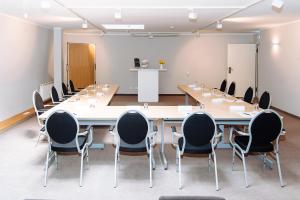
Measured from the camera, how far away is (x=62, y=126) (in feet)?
13.9

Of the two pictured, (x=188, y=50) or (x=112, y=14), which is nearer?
(x=112, y=14)

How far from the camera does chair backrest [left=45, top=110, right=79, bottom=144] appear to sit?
4199mm

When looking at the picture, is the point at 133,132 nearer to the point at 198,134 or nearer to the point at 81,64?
the point at 198,134

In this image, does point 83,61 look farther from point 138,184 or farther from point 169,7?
point 138,184

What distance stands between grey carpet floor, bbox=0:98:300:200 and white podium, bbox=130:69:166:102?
5472 mm

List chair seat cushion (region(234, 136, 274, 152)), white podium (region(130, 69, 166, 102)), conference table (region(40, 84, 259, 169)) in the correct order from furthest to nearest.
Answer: white podium (region(130, 69, 166, 102)) → conference table (region(40, 84, 259, 169)) → chair seat cushion (region(234, 136, 274, 152))

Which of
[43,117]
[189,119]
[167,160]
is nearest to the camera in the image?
[189,119]

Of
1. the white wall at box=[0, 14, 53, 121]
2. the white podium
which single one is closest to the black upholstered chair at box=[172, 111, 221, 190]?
the white wall at box=[0, 14, 53, 121]

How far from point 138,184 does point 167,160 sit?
1058 mm

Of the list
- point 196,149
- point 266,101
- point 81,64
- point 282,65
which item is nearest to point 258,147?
point 196,149

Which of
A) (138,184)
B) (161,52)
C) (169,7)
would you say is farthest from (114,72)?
(138,184)

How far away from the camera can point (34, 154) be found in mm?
5562

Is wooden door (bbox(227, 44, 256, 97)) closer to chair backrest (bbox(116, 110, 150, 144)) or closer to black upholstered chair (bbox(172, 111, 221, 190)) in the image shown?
black upholstered chair (bbox(172, 111, 221, 190))

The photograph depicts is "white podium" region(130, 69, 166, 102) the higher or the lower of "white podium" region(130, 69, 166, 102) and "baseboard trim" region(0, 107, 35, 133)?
the higher
